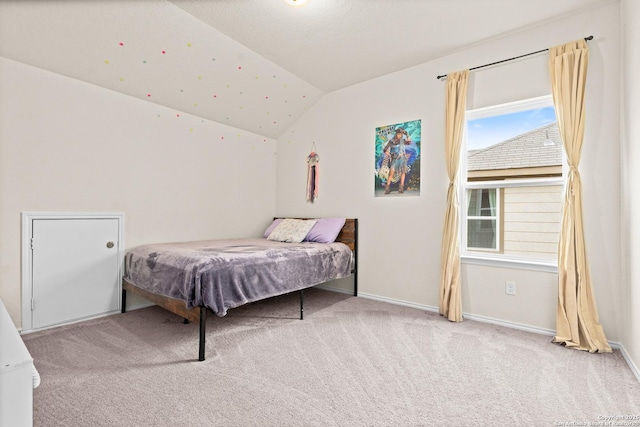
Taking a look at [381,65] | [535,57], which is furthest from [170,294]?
[535,57]

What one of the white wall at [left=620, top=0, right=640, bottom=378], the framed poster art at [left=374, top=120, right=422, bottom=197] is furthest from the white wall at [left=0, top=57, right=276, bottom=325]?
the white wall at [left=620, top=0, right=640, bottom=378]

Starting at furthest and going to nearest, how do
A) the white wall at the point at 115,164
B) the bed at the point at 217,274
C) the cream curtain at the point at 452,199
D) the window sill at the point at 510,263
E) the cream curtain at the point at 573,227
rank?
1. the cream curtain at the point at 452,199
2. the window sill at the point at 510,263
3. the white wall at the point at 115,164
4. the cream curtain at the point at 573,227
5. the bed at the point at 217,274

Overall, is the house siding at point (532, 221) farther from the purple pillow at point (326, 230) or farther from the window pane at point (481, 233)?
the purple pillow at point (326, 230)

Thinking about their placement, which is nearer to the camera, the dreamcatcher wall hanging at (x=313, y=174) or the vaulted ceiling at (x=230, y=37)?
the vaulted ceiling at (x=230, y=37)

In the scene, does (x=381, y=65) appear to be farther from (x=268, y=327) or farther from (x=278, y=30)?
(x=268, y=327)

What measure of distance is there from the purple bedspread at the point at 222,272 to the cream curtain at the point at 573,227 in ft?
6.65

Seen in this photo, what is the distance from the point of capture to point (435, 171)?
3.21m

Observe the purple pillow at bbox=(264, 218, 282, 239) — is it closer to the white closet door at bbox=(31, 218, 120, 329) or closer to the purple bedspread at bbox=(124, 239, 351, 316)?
the purple bedspread at bbox=(124, 239, 351, 316)

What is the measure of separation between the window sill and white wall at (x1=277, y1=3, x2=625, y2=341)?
0.16ft

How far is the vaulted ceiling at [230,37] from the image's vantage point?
7.78ft

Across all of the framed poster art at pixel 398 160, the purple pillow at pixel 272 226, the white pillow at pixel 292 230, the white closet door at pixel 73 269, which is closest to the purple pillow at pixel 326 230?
the white pillow at pixel 292 230

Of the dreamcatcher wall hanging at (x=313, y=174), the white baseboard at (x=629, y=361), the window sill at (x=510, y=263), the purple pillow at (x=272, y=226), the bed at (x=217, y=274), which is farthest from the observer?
the purple pillow at (x=272, y=226)

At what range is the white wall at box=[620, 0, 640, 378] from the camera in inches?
77.8

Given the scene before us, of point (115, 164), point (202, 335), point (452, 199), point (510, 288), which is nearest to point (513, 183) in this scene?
point (452, 199)
